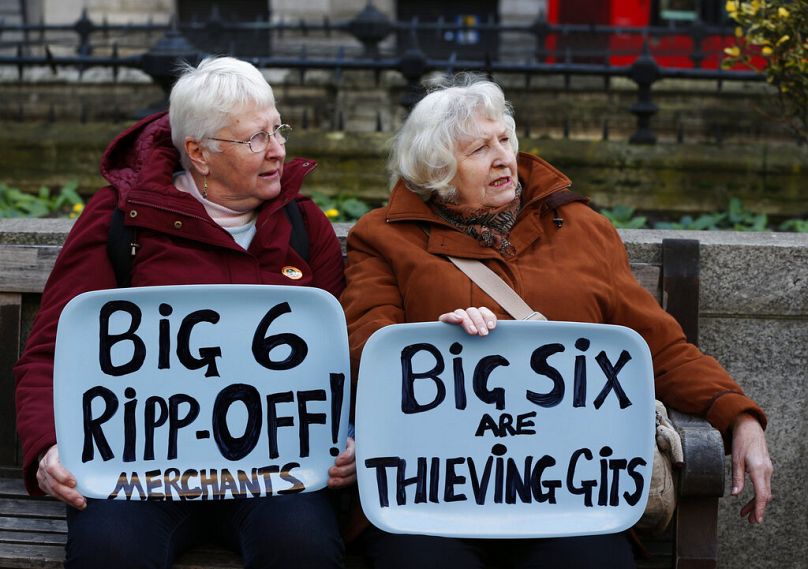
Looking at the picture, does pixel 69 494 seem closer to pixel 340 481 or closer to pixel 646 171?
pixel 340 481

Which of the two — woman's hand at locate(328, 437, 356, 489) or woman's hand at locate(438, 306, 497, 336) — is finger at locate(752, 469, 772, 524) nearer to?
woman's hand at locate(438, 306, 497, 336)

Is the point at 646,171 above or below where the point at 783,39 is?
below

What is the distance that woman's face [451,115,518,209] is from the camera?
3.34 m

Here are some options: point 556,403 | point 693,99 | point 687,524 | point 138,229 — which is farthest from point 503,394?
point 693,99

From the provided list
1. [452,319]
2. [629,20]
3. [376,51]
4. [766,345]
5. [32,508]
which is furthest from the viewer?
[629,20]

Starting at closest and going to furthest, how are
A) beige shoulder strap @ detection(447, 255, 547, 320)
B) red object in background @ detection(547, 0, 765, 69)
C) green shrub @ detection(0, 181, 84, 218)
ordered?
1. beige shoulder strap @ detection(447, 255, 547, 320)
2. green shrub @ detection(0, 181, 84, 218)
3. red object in background @ detection(547, 0, 765, 69)

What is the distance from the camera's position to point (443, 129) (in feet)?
11.1

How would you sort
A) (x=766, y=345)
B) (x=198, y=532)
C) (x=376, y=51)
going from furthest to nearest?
(x=376, y=51), (x=766, y=345), (x=198, y=532)

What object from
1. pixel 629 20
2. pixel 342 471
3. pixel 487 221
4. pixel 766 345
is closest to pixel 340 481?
pixel 342 471

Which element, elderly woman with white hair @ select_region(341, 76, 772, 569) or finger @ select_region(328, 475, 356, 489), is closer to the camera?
finger @ select_region(328, 475, 356, 489)

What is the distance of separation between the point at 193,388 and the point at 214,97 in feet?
3.02

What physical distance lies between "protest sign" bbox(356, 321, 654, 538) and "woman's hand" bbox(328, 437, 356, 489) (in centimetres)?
15

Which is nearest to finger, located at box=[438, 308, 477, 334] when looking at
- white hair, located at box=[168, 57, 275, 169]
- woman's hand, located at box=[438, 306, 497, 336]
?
woman's hand, located at box=[438, 306, 497, 336]

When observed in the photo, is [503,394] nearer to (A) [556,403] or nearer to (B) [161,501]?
(A) [556,403]
